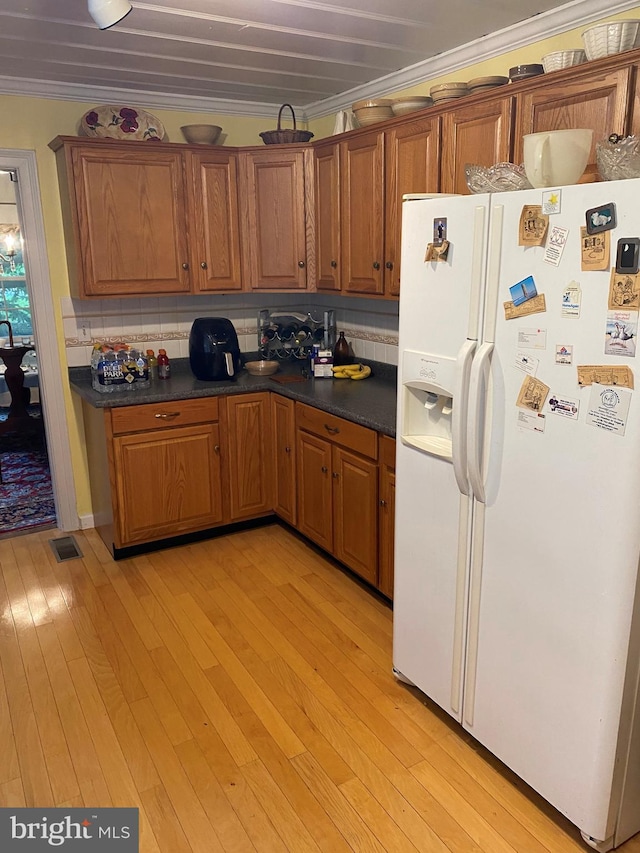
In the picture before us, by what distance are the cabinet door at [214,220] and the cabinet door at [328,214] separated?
467 millimetres

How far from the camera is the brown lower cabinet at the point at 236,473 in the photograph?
3.05 meters

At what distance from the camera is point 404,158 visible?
2896 mm

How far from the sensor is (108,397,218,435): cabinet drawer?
3.31m

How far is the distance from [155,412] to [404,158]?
1703 millimetres

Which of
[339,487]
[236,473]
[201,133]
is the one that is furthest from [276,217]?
[339,487]

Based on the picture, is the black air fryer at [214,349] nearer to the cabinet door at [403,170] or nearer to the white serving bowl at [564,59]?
the cabinet door at [403,170]

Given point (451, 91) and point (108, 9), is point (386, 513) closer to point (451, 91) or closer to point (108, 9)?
point (451, 91)

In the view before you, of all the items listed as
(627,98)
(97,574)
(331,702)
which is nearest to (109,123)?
(97,574)

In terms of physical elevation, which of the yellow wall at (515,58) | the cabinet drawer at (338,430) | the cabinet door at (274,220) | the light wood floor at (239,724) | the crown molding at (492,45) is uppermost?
the crown molding at (492,45)

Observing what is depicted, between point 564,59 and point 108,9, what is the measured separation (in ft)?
4.83

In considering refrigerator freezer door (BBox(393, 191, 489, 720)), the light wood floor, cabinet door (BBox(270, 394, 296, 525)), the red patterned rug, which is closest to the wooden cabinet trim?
cabinet door (BBox(270, 394, 296, 525))

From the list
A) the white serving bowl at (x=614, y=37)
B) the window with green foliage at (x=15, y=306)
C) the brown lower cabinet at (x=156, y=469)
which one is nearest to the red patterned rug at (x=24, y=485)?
the brown lower cabinet at (x=156, y=469)

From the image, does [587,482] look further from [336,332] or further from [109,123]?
[109,123]

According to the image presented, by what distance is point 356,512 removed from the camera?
308 cm
